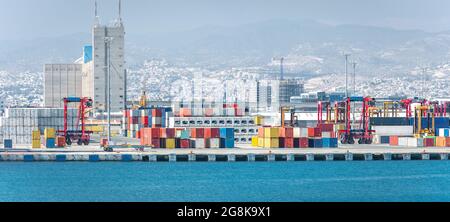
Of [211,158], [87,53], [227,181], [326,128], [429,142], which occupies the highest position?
[87,53]

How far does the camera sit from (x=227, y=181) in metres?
50.7

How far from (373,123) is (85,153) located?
33475 mm

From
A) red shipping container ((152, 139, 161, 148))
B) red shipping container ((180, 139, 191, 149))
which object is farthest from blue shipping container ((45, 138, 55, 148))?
red shipping container ((180, 139, 191, 149))

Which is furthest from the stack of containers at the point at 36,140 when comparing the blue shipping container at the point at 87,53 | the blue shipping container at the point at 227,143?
the blue shipping container at the point at 87,53

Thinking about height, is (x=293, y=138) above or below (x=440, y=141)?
above

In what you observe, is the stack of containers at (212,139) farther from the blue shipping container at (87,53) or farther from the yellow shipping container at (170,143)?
the blue shipping container at (87,53)

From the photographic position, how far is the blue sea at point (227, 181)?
41.9m

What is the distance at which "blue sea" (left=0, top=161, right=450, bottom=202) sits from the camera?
41906mm

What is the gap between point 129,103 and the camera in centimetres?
15512

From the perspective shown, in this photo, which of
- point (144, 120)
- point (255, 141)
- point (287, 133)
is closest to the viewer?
point (287, 133)

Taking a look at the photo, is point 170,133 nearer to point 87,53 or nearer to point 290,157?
point 290,157

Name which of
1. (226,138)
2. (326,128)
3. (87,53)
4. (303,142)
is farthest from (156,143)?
(87,53)
